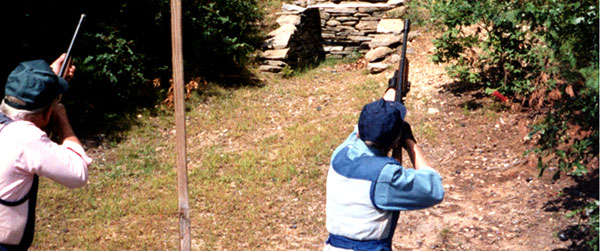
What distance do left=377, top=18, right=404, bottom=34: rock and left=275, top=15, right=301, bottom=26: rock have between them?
4.77 ft

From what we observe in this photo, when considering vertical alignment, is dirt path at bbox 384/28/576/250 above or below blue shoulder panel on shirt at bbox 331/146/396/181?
below

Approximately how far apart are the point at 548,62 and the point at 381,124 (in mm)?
2735

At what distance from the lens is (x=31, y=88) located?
120 inches

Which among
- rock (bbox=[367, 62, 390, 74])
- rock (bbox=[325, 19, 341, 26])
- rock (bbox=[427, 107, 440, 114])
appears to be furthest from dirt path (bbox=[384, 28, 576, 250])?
rock (bbox=[325, 19, 341, 26])

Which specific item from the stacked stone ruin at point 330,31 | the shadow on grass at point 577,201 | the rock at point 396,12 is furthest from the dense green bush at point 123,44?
the shadow on grass at point 577,201

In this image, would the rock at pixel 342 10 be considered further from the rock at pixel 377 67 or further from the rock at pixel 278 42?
the rock at pixel 377 67

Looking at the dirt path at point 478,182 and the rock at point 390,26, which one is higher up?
the rock at point 390,26

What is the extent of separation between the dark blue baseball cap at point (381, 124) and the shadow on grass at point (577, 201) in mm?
2990

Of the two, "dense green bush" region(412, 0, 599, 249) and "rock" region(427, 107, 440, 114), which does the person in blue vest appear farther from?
"rock" region(427, 107, 440, 114)

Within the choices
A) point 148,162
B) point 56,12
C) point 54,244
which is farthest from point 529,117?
point 56,12

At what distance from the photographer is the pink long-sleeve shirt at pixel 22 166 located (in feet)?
→ 9.77

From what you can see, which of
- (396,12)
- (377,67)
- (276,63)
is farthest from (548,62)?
(396,12)

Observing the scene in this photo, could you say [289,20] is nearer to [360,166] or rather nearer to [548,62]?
[548,62]

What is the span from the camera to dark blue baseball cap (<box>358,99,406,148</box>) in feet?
9.80
